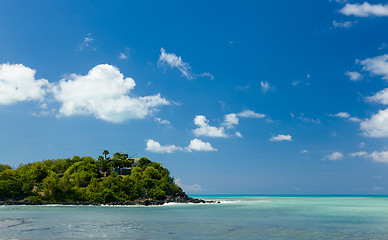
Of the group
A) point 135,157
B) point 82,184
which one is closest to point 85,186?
point 82,184

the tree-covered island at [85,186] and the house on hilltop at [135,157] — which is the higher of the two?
the house on hilltop at [135,157]

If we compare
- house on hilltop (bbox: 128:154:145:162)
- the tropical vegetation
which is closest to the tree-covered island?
the tropical vegetation

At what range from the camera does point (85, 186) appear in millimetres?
113375

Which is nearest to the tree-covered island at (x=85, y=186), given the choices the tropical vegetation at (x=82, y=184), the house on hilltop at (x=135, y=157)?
the tropical vegetation at (x=82, y=184)

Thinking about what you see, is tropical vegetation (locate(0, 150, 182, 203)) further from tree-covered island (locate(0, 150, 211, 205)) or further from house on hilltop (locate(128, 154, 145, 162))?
house on hilltop (locate(128, 154, 145, 162))

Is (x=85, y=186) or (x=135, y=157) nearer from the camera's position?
(x=85, y=186)

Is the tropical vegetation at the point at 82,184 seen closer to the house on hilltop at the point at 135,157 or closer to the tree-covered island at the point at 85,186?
the tree-covered island at the point at 85,186

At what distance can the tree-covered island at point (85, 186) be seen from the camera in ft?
346

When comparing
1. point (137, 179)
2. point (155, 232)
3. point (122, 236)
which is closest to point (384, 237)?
point (155, 232)

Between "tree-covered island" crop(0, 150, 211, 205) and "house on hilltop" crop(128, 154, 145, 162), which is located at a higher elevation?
"house on hilltop" crop(128, 154, 145, 162)

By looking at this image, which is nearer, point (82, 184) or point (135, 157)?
point (82, 184)

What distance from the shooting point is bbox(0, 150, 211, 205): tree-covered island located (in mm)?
105456

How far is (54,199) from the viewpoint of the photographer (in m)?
105

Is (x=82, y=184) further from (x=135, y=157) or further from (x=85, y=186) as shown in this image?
(x=135, y=157)
